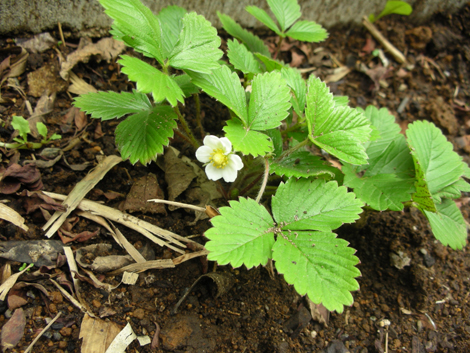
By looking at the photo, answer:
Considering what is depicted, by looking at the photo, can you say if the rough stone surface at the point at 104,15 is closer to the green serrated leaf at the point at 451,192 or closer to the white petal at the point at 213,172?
the white petal at the point at 213,172

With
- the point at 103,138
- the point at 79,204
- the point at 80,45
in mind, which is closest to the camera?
the point at 79,204

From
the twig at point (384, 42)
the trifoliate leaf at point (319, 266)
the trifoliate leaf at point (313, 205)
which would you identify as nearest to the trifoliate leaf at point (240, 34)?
the trifoliate leaf at point (313, 205)

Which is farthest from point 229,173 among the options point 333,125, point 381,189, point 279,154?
point 381,189

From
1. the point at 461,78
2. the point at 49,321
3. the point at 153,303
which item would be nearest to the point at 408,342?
the point at 153,303

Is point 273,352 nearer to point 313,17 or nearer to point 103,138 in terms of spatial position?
point 103,138

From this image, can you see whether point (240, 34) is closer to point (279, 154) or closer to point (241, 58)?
point (241, 58)
